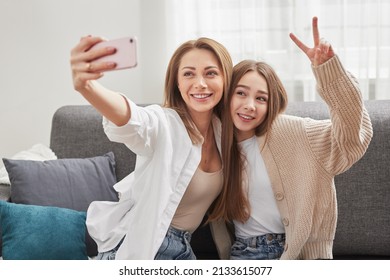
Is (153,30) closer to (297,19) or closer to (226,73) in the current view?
(297,19)

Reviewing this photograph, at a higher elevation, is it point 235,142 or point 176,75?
point 176,75

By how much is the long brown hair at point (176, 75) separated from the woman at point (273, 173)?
42 mm

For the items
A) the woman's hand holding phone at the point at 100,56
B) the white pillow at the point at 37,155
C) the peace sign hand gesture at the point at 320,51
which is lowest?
the white pillow at the point at 37,155

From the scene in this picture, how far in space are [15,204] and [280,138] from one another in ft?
2.60

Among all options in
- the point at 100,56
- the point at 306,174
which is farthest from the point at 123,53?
the point at 306,174

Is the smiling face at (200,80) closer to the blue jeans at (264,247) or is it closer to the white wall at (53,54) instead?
the blue jeans at (264,247)

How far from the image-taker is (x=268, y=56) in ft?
7.80

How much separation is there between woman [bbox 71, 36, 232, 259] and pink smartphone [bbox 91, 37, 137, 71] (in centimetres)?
27

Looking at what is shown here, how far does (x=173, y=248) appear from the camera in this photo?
5.06ft

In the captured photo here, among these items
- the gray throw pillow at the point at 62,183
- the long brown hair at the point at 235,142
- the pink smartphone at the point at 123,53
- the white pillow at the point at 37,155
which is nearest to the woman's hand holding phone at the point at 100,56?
Answer: the pink smartphone at the point at 123,53

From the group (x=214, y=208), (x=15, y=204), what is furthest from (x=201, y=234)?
(x=15, y=204)

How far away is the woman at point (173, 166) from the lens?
1448 mm

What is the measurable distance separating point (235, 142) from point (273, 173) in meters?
0.13

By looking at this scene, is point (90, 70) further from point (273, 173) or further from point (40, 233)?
point (40, 233)
